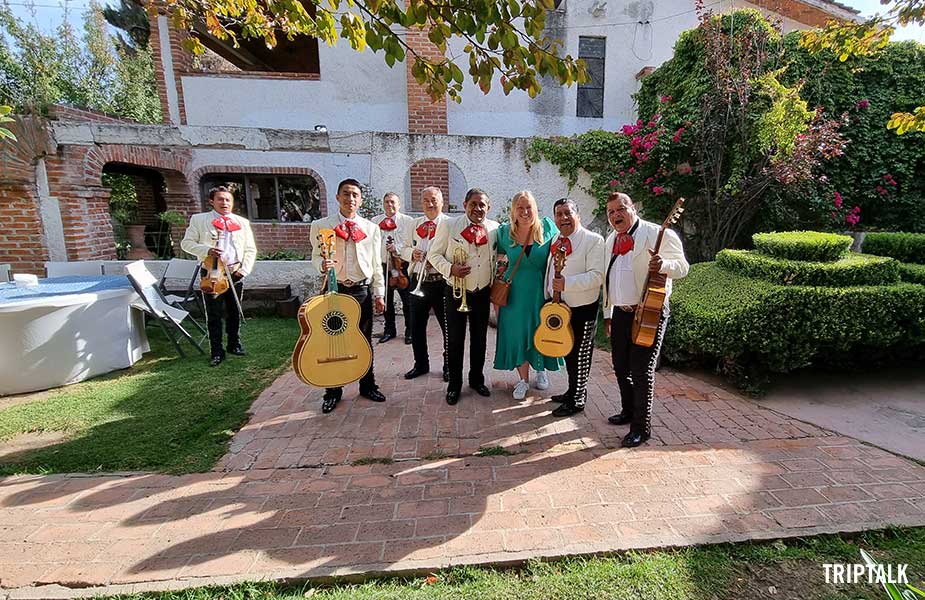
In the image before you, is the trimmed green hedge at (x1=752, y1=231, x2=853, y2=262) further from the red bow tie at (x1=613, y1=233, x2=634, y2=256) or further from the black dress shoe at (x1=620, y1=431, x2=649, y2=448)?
the black dress shoe at (x1=620, y1=431, x2=649, y2=448)

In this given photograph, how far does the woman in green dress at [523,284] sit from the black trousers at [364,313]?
1.23 metres

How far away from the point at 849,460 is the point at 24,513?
5.51 m

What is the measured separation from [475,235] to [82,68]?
816 inches

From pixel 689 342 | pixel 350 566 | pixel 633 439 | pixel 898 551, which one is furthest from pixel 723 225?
pixel 350 566

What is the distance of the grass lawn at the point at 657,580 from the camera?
2.13m

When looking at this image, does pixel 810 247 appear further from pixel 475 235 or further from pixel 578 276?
pixel 475 235

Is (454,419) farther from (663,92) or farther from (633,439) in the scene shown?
(663,92)

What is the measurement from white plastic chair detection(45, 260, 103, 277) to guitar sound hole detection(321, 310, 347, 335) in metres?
4.93

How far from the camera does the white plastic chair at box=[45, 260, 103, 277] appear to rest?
6234mm

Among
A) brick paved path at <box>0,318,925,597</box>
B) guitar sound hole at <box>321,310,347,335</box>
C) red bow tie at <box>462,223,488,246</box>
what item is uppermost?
red bow tie at <box>462,223,488,246</box>

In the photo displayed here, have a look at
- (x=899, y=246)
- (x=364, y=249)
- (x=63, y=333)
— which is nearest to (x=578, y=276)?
(x=364, y=249)

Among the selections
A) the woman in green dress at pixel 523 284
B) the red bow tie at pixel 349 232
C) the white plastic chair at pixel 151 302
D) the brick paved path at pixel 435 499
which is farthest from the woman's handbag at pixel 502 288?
the white plastic chair at pixel 151 302

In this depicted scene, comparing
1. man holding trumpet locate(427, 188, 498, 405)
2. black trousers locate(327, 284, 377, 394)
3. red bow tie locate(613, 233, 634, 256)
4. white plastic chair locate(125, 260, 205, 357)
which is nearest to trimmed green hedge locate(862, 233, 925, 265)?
red bow tie locate(613, 233, 634, 256)

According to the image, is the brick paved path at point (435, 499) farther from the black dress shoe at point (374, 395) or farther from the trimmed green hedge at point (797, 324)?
the trimmed green hedge at point (797, 324)
